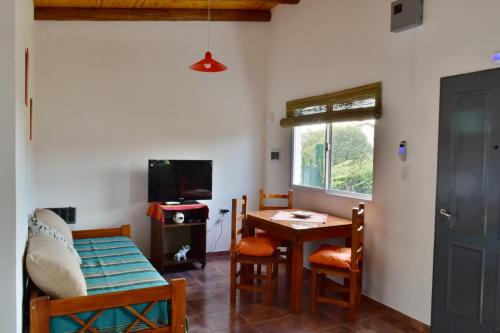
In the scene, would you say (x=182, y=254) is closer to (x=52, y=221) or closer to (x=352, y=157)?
(x=52, y=221)

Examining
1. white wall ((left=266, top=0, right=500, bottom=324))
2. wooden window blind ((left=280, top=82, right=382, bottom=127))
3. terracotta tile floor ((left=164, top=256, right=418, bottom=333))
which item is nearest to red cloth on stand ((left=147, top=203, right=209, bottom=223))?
terracotta tile floor ((left=164, top=256, right=418, bottom=333))

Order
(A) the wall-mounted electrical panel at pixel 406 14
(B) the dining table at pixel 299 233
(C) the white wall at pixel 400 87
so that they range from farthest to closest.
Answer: (B) the dining table at pixel 299 233
(A) the wall-mounted electrical panel at pixel 406 14
(C) the white wall at pixel 400 87

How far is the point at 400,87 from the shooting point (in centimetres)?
337

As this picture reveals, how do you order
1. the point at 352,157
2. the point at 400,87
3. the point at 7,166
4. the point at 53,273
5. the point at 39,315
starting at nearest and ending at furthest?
the point at 7,166 < the point at 39,315 < the point at 53,273 < the point at 400,87 < the point at 352,157

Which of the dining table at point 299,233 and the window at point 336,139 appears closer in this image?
the dining table at point 299,233

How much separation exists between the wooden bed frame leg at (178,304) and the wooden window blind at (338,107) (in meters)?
2.26

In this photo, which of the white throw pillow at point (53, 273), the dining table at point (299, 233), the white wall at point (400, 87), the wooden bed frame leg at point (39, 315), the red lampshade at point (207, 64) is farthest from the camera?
the red lampshade at point (207, 64)

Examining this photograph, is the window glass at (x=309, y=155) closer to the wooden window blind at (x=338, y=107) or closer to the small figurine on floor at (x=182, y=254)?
the wooden window blind at (x=338, y=107)

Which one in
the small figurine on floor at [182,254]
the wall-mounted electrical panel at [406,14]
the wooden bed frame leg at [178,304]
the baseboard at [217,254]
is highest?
the wall-mounted electrical panel at [406,14]

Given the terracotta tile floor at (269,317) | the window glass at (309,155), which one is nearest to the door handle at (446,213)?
the terracotta tile floor at (269,317)

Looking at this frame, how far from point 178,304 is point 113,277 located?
0.69 meters

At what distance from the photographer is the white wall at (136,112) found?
445 cm

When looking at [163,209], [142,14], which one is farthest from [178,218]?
[142,14]

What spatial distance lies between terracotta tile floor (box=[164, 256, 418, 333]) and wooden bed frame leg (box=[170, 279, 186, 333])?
0.75 meters
